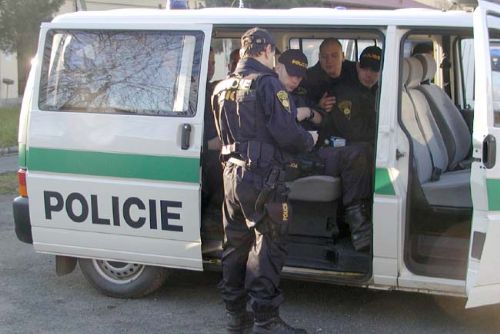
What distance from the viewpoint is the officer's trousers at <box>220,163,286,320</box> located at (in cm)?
364

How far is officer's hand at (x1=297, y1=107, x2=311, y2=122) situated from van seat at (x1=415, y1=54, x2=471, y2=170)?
958 millimetres

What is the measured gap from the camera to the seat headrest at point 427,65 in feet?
16.2

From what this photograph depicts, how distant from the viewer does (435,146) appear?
4.72 meters

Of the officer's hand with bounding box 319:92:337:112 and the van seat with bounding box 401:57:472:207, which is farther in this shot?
the officer's hand with bounding box 319:92:337:112

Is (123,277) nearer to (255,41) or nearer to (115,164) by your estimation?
(115,164)

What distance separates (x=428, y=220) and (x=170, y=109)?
5.73 feet


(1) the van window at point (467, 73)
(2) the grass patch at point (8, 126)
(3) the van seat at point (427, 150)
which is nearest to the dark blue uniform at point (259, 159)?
(3) the van seat at point (427, 150)

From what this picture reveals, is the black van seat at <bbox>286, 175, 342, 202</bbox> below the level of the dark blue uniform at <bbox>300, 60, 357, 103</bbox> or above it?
below

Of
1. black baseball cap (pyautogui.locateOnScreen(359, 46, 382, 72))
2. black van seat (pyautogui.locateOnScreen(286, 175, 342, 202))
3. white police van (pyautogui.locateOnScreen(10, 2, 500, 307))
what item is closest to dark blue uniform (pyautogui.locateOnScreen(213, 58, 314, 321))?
white police van (pyautogui.locateOnScreen(10, 2, 500, 307))

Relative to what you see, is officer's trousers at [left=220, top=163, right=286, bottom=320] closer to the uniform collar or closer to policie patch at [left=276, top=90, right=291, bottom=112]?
policie patch at [left=276, top=90, right=291, bottom=112]

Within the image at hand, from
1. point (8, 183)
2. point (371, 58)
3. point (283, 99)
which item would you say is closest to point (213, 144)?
point (283, 99)

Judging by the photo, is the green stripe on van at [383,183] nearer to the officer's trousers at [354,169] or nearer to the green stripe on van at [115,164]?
the officer's trousers at [354,169]

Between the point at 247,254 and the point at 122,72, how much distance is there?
55.8 inches

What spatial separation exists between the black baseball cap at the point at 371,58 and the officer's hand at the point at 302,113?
1.86 ft
